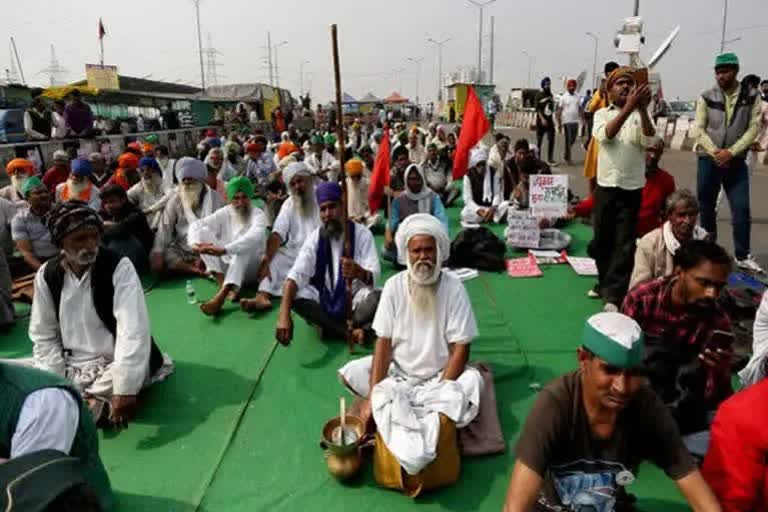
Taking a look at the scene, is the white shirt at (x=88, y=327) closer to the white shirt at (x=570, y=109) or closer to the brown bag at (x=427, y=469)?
the brown bag at (x=427, y=469)

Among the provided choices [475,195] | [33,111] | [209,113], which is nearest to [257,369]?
[475,195]

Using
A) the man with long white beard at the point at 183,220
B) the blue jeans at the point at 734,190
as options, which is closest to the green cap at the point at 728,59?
the blue jeans at the point at 734,190

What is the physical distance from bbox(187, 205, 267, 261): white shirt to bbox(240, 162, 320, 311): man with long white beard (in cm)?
15

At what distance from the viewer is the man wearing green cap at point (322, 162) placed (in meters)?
9.69

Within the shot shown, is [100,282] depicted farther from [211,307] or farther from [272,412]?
[211,307]

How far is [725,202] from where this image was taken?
28.2ft

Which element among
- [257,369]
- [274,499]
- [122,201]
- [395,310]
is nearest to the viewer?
[274,499]

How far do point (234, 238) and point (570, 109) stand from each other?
30.9 feet

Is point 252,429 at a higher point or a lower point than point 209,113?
lower

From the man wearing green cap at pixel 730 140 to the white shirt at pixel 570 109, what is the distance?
23.6ft

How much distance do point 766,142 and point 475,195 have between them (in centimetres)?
531

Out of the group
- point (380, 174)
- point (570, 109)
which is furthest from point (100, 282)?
point (570, 109)

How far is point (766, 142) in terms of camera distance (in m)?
9.25

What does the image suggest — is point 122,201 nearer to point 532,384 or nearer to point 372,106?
point 532,384
